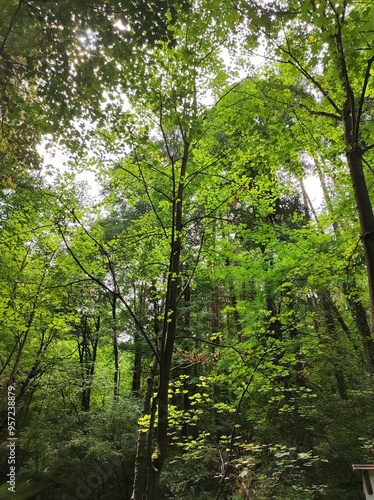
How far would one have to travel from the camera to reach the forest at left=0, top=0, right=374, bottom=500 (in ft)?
8.99

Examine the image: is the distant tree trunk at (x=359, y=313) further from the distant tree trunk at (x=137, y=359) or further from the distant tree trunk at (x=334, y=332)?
the distant tree trunk at (x=137, y=359)

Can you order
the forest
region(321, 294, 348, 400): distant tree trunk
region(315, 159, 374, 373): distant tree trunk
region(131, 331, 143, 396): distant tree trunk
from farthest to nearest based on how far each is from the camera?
region(131, 331, 143, 396): distant tree trunk < region(321, 294, 348, 400): distant tree trunk < region(315, 159, 374, 373): distant tree trunk < the forest

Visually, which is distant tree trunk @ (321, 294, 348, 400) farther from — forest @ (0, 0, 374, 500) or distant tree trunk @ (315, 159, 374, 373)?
distant tree trunk @ (315, 159, 374, 373)

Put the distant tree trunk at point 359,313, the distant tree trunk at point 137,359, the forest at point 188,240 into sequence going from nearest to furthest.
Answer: the forest at point 188,240 < the distant tree trunk at point 359,313 < the distant tree trunk at point 137,359

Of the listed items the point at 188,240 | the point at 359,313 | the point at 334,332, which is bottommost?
the point at 334,332

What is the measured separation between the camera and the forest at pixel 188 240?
8.99ft

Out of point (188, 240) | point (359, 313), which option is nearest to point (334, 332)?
point (359, 313)

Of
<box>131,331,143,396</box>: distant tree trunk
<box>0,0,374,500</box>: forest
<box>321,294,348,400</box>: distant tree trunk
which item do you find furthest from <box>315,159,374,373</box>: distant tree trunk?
<box>131,331,143,396</box>: distant tree trunk

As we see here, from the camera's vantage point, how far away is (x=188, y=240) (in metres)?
6.36

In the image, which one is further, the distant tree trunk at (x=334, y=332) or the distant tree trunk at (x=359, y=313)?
the distant tree trunk at (x=334, y=332)

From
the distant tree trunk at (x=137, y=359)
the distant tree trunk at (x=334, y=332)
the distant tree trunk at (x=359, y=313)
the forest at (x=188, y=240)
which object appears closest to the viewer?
the forest at (x=188, y=240)

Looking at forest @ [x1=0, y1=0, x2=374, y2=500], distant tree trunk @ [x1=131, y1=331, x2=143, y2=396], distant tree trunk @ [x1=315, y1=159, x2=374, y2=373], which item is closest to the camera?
forest @ [x1=0, y1=0, x2=374, y2=500]

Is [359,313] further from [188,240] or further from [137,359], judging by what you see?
[137,359]

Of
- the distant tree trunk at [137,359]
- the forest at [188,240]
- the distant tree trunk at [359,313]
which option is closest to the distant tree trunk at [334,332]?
the forest at [188,240]
